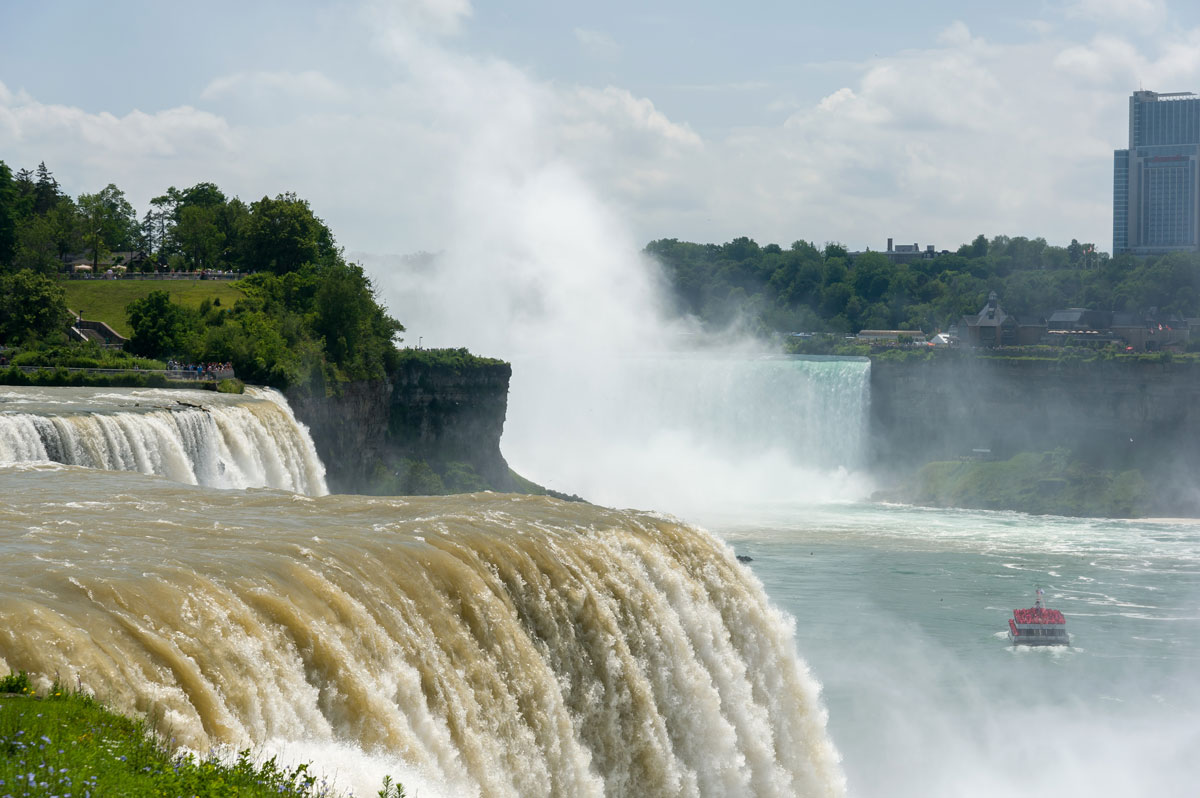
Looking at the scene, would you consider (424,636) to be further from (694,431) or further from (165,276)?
(694,431)

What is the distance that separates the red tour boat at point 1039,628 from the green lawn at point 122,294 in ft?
138

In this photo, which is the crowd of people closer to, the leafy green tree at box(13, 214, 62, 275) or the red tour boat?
the leafy green tree at box(13, 214, 62, 275)

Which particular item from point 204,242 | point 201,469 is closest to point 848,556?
point 201,469

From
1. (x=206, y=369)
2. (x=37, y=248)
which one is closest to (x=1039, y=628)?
(x=206, y=369)

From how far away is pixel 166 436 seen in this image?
30.7 m

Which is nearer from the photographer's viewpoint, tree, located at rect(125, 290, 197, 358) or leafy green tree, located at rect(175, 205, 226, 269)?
tree, located at rect(125, 290, 197, 358)

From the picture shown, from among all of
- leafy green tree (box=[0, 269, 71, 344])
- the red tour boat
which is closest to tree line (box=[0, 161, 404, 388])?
leafy green tree (box=[0, 269, 71, 344])

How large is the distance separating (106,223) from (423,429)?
3904 cm

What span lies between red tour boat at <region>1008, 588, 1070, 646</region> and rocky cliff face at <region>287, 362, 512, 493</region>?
2523 centimetres

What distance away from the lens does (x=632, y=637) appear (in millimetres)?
19000

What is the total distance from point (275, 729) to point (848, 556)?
45.7 metres

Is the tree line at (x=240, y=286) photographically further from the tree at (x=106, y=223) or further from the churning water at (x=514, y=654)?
the churning water at (x=514, y=654)

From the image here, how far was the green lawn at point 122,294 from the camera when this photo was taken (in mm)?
A: 65438

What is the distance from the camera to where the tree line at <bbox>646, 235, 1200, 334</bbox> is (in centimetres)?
14075
